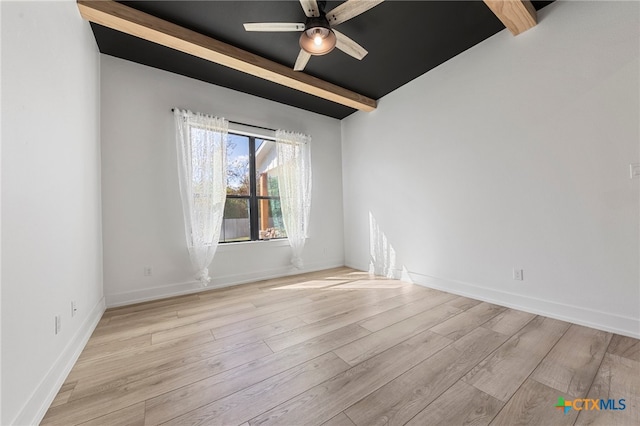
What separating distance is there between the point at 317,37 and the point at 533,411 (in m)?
2.81

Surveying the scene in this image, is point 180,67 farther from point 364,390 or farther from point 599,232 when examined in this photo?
point 599,232

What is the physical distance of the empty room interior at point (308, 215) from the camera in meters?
1.21

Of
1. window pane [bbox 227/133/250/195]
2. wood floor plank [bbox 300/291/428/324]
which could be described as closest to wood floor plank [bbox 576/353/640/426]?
wood floor plank [bbox 300/291/428/324]

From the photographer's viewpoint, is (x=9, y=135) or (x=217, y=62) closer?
(x=9, y=135)

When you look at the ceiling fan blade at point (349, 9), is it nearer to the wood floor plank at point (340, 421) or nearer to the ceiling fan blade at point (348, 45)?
the ceiling fan blade at point (348, 45)

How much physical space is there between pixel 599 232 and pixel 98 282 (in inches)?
180

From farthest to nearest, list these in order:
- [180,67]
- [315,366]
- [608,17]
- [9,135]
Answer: [180,67]
[608,17]
[315,366]
[9,135]

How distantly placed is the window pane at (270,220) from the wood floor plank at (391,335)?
2.33m

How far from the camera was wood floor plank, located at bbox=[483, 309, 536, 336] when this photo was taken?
193cm

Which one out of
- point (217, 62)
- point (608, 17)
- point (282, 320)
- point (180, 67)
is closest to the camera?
point (608, 17)

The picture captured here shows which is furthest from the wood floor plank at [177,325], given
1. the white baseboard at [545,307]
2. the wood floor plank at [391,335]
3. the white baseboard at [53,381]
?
the white baseboard at [545,307]

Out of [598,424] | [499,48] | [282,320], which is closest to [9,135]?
[282,320]

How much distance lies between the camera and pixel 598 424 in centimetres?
107

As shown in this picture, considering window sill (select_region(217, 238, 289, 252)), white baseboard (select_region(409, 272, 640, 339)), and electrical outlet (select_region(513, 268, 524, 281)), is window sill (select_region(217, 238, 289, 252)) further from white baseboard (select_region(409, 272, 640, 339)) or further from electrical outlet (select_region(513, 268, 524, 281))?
electrical outlet (select_region(513, 268, 524, 281))
